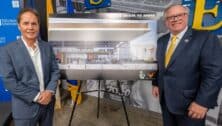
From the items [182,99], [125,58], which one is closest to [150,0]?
[125,58]

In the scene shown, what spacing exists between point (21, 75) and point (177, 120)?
133cm

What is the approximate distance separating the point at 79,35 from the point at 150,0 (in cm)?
119

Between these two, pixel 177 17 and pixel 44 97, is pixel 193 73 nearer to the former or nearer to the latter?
pixel 177 17

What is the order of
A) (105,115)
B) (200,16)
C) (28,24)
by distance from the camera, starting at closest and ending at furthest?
1. (28,24)
2. (200,16)
3. (105,115)

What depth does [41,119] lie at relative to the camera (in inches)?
81.5

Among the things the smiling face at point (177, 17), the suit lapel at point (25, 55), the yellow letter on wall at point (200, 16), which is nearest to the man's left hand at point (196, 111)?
the smiling face at point (177, 17)

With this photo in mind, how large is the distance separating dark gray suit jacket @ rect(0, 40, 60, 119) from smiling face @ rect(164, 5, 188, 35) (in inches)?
39.5

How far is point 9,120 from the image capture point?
106 inches

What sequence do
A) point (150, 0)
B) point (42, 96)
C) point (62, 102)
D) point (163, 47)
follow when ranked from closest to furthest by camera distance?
point (42, 96), point (163, 47), point (150, 0), point (62, 102)

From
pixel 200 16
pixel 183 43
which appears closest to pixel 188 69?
pixel 183 43

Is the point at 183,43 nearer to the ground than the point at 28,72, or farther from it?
farther from it

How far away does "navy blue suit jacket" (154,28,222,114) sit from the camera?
67.6 inches

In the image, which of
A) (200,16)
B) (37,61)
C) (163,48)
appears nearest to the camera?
(37,61)

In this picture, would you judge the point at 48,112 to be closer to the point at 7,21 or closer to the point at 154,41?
the point at 154,41
